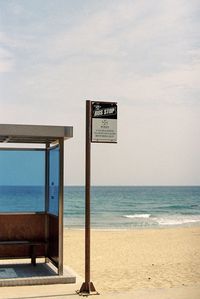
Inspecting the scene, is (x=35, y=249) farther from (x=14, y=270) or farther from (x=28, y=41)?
(x=28, y=41)

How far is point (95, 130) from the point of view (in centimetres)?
700

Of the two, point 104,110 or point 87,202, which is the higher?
point 104,110

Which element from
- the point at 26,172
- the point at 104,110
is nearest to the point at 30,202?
the point at 26,172

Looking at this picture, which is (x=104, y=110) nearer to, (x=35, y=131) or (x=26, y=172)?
(x=35, y=131)

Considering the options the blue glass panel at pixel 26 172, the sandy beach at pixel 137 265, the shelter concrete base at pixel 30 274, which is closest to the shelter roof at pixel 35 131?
the blue glass panel at pixel 26 172

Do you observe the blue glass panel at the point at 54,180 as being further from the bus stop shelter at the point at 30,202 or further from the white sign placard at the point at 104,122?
the white sign placard at the point at 104,122

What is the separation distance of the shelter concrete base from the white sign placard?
2.06 metres

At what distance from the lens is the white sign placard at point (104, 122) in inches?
276

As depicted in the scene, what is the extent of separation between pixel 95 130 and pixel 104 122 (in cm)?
16

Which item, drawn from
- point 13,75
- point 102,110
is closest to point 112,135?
point 102,110

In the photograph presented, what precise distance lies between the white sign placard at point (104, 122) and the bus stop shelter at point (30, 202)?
1.41 m

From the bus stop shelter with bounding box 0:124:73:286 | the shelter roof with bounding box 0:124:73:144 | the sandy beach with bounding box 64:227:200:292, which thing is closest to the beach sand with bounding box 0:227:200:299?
the sandy beach with bounding box 64:227:200:292

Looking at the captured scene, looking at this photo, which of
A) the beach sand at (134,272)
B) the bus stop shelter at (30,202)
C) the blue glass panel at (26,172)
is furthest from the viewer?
the blue glass panel at (26,172)

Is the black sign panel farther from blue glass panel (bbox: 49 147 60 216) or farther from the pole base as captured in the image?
the pole base
